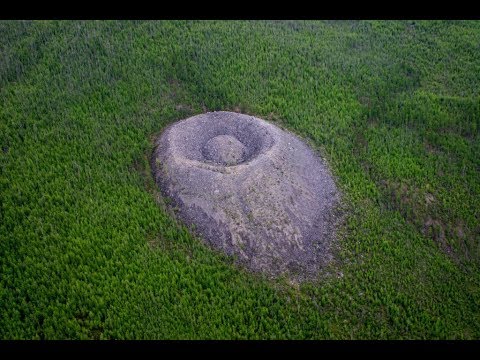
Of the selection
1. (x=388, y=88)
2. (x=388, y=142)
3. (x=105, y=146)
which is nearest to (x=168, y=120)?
(x=105, y=146)

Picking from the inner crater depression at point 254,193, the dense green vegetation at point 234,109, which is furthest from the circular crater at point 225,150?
the dense green vegetation at point 234,109

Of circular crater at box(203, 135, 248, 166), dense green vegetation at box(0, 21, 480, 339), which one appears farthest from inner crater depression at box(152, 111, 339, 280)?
dense green vegetation at box(0, 21, 480, 339)

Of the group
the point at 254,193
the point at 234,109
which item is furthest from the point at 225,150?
the point at 234,109

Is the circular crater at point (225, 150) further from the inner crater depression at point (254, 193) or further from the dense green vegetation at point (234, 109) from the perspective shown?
the dense green vegetation at point (234, 109)

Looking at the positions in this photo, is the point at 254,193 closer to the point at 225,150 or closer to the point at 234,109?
the point at 225,150

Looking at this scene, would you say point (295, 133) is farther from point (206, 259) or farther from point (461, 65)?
point (461, 65)
